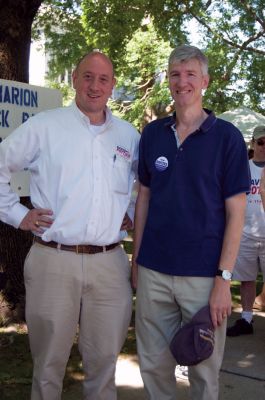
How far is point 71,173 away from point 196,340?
1042 millimetres

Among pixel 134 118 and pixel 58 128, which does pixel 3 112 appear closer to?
pixel 58 128

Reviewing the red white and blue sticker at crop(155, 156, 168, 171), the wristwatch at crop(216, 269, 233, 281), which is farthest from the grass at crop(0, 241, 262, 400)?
the red white and blue sticker at crop(155, 156, 168, 171)

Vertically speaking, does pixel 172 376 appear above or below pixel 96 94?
below

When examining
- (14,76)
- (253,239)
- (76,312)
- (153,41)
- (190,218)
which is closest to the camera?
(190,218)

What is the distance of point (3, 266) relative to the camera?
15.0ft

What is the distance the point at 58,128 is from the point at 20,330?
8.15 ft

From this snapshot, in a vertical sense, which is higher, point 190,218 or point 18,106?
point 18,106

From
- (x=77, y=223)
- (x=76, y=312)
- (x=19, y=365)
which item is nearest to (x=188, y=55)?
(x=77, y=223)

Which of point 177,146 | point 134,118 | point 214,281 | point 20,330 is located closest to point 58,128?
point 177,146

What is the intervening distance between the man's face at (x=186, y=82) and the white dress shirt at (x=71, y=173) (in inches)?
19.2

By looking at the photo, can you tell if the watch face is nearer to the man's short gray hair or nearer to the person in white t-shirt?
the man's short gray hair

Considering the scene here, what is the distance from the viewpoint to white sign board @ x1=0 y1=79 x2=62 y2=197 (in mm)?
3869

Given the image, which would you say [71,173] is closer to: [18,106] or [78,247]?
[78,247]

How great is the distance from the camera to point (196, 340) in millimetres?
2316
